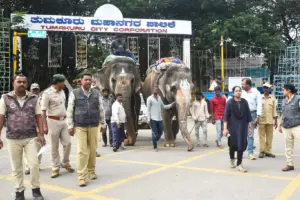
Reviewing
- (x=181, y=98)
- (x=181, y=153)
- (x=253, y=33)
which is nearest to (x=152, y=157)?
(x=181, y=153)

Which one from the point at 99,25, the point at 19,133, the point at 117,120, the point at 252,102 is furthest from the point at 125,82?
the point at 99,25

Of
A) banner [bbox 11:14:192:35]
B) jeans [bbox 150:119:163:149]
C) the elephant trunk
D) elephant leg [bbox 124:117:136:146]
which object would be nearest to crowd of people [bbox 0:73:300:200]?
jeans [bbox 150:119:163:149]

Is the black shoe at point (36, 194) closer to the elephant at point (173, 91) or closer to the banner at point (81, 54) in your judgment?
the elephant at point (173, 91)

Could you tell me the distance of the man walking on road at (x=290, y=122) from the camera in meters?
6.25

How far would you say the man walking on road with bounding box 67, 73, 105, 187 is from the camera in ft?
18.3

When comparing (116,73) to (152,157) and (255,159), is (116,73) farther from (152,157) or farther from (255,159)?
(255,159)

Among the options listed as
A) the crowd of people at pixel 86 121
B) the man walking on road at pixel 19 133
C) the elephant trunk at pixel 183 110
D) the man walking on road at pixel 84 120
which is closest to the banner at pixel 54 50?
the crowd of people at pixel 86 121

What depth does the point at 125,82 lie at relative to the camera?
30.1 feet

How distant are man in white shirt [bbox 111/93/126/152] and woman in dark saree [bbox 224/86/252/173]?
3.22 m

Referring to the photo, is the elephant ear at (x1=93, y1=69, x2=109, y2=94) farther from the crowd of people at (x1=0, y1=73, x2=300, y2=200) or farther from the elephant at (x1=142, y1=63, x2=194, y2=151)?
the elephant at (x1=142, y1=63, x2=194, y2=151)

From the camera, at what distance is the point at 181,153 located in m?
8.15

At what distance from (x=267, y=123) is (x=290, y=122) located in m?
1.21

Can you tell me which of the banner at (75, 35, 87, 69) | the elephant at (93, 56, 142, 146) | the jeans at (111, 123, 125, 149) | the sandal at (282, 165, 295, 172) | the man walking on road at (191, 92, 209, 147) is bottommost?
the sandal at (282, 165, 295, 172)

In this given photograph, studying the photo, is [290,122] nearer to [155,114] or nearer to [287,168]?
[287,168]
